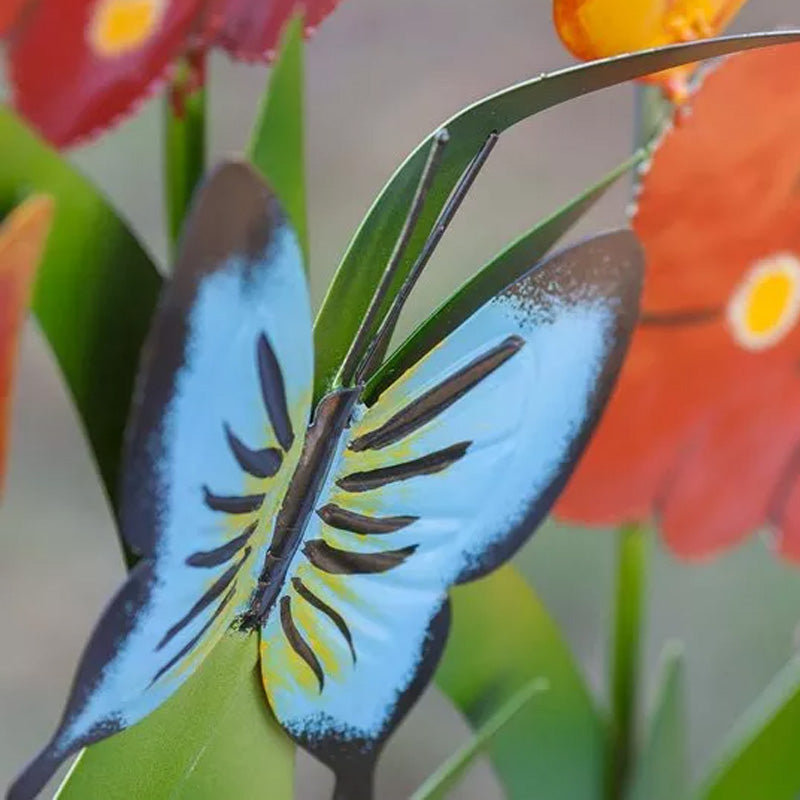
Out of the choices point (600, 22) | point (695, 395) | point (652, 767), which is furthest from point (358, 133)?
point (652, 767)

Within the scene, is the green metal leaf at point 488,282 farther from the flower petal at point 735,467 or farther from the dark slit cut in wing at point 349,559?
the flower petal at point 735,467

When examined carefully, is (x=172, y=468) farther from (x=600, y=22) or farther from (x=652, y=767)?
(x=652, y=767)

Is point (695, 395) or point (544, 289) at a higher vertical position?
point (544, 289)

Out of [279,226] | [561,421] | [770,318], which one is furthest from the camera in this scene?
[770,318]

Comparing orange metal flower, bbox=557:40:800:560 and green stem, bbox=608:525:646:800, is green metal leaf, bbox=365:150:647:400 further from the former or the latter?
green stem, bbox=608:525:646:800

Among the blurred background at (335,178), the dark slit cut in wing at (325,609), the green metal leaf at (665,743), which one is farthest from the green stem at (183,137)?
the green metal leaf at (665,743)

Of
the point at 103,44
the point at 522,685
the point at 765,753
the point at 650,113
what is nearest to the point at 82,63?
the point at 103,44

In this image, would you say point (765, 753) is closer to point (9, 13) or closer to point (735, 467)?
point (735, 467)
